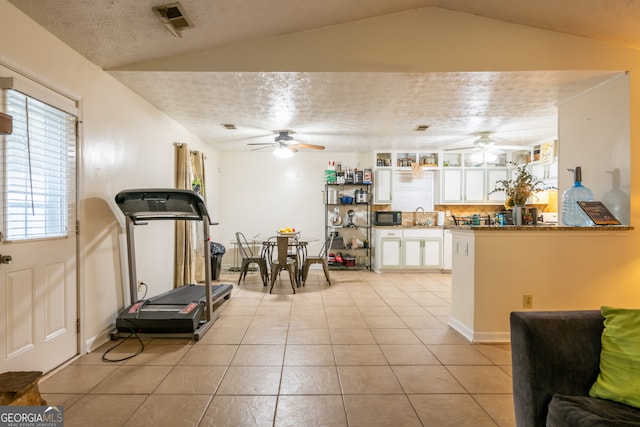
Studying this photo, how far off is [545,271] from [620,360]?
191cm

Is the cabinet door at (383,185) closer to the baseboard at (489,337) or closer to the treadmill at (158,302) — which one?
the baseboard at (489,337)

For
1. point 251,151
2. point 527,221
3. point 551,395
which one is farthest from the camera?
point 251,151

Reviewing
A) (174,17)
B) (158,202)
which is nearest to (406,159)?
(158,202)

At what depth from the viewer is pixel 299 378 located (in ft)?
7.54

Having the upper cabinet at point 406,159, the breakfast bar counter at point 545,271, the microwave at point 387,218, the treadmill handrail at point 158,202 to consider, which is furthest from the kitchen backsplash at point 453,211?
the treadmill handrail at point 158,202

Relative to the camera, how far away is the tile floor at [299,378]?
1.88 m

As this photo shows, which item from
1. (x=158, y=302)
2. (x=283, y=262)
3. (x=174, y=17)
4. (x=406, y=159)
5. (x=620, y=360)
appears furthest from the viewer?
(x=406, y=159)

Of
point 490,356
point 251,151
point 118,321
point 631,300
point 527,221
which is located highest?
point 251,151

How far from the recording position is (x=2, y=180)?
1.98 meters

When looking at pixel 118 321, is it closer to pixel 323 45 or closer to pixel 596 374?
pixel 323 45

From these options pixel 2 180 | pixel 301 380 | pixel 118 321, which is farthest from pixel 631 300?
pixel 2 180

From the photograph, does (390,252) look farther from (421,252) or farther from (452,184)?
(452,184)

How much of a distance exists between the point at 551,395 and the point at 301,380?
59.2 inches

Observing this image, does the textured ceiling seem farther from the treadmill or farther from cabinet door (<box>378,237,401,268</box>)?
cabinet door (<box>378,237,401,268</box>)
